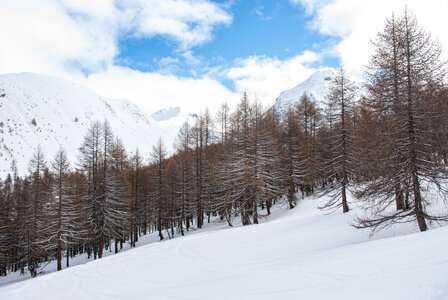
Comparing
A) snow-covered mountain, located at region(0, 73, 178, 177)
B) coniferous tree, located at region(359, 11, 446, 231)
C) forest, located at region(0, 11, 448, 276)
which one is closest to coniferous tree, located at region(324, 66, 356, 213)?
forest, located at region(0, 11, 448, 276)

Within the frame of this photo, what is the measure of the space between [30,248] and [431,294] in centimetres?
3663

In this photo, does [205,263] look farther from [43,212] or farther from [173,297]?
[43,212]

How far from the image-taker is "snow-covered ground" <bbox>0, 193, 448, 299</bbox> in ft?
18.0

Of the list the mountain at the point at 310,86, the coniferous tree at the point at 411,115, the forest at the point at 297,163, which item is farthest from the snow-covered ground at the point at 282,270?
the mountain at the point at 310,86

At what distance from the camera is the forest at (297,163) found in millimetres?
10828

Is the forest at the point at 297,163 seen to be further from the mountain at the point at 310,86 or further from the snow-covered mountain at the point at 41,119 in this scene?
the mountain at the point at 310,86

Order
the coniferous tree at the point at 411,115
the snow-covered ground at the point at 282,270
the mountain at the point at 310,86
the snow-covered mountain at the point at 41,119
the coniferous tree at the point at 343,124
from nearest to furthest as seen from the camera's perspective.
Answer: the snow-covered ground at the point at 282,270 < the coniferous tree at the point at 411,115 < the coniferous tree at the point at 343,124 < the snow-covered mountain at the point at 41,119 < the mountain at the point at 310,86

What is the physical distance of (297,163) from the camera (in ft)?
90.0

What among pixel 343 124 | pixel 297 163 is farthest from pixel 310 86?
pixel 343 124

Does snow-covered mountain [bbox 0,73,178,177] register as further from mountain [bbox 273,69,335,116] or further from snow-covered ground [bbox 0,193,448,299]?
mountain [bbox 273,69,335,116]

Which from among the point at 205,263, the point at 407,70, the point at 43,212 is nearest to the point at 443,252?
the point at 407,70

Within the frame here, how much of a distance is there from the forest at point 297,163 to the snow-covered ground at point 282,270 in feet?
9.74

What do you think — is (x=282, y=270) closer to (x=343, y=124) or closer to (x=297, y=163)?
(x=343, y=124)

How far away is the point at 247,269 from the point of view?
9.69 metres
